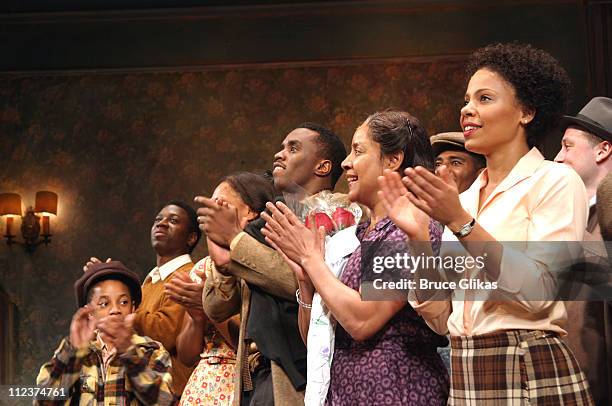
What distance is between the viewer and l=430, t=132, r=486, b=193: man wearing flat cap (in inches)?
131

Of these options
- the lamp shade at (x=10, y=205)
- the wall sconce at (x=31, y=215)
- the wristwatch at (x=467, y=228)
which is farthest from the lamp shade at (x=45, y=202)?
the wristwatch at (x=467, y=228)

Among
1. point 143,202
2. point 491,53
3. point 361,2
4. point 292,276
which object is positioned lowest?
point 292,276

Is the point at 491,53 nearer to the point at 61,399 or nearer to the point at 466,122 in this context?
the point at 466,122

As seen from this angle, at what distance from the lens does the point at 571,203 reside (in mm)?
2160

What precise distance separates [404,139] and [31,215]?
13.6 ft

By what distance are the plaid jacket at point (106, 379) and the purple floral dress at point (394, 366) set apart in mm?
658

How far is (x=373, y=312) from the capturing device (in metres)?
2.48

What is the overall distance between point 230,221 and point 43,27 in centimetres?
389

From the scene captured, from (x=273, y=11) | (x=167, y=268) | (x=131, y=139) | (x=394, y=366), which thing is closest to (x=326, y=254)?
(x=394, y=366)

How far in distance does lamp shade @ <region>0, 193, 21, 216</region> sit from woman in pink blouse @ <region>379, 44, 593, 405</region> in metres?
4.50

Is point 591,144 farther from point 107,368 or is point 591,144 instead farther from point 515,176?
point 107,368

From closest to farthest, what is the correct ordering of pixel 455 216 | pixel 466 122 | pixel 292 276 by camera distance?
pixel 455 216 < pixel 466 122 < pixel 292 276

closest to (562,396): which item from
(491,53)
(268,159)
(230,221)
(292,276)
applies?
(491,53)

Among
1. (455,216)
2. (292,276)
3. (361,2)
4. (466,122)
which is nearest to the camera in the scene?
(455,216)
